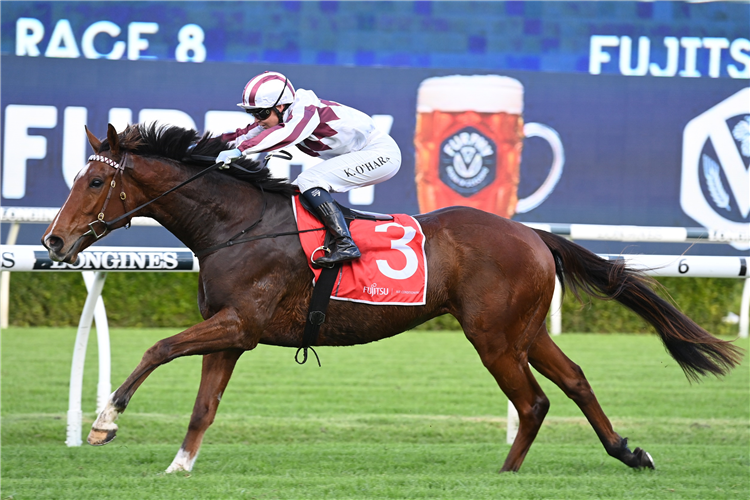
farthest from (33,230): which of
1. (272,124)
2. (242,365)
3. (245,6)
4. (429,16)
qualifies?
(272,124)

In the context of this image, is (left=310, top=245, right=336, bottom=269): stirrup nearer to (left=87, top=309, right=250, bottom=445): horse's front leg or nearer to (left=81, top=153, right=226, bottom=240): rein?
(left=87, top=309, right=250, bottom=445): horse's front leg

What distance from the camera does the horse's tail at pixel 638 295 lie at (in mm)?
3797

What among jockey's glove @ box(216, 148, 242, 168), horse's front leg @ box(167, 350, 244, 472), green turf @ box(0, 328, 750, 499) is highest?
jockey's glove @ box(216, 148, 242, 168)

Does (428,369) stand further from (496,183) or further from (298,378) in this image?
(496,183)

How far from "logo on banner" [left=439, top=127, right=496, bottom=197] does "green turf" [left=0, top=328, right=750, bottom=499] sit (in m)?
1.62

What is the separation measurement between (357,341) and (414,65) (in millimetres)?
5530

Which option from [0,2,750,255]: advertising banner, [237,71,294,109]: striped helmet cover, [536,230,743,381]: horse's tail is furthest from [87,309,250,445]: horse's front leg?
[0,2,750,255]: advertising banner

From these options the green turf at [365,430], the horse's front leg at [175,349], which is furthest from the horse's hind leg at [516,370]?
the horse's front leg at [175,349]

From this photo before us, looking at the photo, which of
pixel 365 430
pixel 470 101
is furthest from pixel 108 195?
pixel 470 101

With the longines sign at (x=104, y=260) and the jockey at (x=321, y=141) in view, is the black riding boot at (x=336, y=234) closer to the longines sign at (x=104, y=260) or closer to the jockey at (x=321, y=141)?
the jockey at (x=321, y=141)

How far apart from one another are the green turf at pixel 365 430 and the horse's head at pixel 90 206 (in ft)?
2.87

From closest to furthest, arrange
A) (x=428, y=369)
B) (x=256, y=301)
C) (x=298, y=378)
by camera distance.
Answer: (x=256, y=301) → (x=298, y=378) → (x=428, y=369)

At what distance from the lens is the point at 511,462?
11.7 feet

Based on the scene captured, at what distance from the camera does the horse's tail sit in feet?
12.5
